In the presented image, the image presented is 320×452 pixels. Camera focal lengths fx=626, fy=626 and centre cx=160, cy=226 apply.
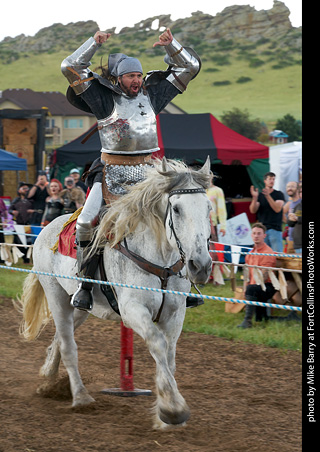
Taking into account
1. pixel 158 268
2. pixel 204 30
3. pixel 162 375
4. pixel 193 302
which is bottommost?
pixel 162 375

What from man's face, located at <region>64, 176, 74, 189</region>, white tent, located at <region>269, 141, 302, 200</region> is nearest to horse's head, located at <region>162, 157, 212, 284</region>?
man's face, located at <region>64, 176, 74, 189</region>

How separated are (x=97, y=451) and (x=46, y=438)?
1.52 feet

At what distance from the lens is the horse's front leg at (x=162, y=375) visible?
418 cm

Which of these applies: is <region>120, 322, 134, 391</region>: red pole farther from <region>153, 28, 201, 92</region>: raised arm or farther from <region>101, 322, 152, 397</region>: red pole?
<region>153, 28, 201, 92</region>: raised arm

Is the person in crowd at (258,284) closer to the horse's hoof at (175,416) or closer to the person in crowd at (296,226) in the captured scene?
the person in crowd at (296,226)

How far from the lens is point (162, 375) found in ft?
13.7

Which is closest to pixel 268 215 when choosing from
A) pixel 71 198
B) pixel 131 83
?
pixel 71 198

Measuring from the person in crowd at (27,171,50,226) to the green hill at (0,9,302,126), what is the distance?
65893mm

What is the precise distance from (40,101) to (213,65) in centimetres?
3487

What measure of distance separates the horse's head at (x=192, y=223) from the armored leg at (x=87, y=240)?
754 millimetres

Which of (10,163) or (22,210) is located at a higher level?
(10,163)

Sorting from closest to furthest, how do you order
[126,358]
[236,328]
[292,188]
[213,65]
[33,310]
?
1. [126,358]
2. [33,310]
3. [236,328]
4. [292,188]
5. [213,65]

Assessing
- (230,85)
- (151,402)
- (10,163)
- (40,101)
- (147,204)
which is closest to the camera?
(147,204)

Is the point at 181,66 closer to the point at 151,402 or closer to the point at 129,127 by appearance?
the point at 129,127
